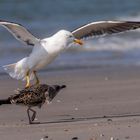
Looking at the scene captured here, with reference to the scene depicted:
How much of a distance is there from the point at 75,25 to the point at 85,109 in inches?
368

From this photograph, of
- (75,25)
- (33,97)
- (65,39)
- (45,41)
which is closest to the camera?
(33,97)

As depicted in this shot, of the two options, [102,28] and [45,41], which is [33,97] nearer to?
[45,41]

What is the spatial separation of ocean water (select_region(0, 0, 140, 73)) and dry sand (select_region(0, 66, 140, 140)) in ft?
3.29

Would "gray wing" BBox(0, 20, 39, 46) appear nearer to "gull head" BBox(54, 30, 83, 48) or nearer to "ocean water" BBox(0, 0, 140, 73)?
"gull head" BBox(54, 30, 83, 48)

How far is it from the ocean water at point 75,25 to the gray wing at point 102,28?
2.49 m

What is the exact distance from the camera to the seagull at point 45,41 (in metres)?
10.5

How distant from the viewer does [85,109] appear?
9.91 metres

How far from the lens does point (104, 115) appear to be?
9.47 metres

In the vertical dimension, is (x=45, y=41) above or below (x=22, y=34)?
below

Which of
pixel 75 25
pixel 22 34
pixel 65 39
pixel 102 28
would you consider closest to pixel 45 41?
pixel 22 34

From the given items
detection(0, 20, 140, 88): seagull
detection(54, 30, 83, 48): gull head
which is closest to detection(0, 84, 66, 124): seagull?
detection(0, 20, 140, 88): seagull

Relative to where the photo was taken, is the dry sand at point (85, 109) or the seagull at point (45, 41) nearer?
the dry sand at point (85, 109)

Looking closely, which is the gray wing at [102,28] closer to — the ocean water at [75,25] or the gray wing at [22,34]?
the gray wing at [22,34]

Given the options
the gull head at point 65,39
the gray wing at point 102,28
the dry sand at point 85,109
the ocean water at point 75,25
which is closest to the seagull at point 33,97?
the dry sand at point 85,109
